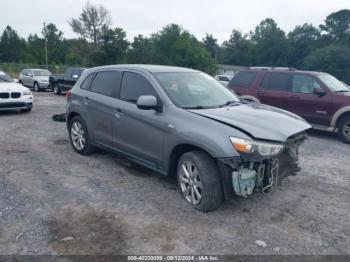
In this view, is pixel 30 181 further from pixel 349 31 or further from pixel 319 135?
pixel 349 31

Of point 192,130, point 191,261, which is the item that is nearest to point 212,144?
point 192,130

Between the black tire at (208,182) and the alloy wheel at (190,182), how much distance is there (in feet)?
0.25

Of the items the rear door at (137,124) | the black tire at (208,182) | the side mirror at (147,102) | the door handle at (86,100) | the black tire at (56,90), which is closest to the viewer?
the black tire at (208,182)

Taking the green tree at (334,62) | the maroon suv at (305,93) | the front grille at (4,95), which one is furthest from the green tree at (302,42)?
the front grille at (4,95)

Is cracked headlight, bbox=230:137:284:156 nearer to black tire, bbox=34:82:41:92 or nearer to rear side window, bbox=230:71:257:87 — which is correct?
rear side window, bbox=230:71:257:87

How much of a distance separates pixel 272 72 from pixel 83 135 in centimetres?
582

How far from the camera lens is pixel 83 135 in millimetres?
6059

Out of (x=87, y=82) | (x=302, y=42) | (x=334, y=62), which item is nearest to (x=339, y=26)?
(x=302, y=42)

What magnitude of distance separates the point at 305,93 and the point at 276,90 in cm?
82

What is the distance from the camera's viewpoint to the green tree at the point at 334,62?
55.1 meters

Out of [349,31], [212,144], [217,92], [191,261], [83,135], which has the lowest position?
[191,261]

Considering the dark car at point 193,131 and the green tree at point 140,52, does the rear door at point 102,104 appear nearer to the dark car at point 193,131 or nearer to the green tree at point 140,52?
the dark car at point 193,131

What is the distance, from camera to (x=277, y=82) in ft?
30.0

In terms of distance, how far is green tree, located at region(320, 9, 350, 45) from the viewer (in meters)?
74.1
